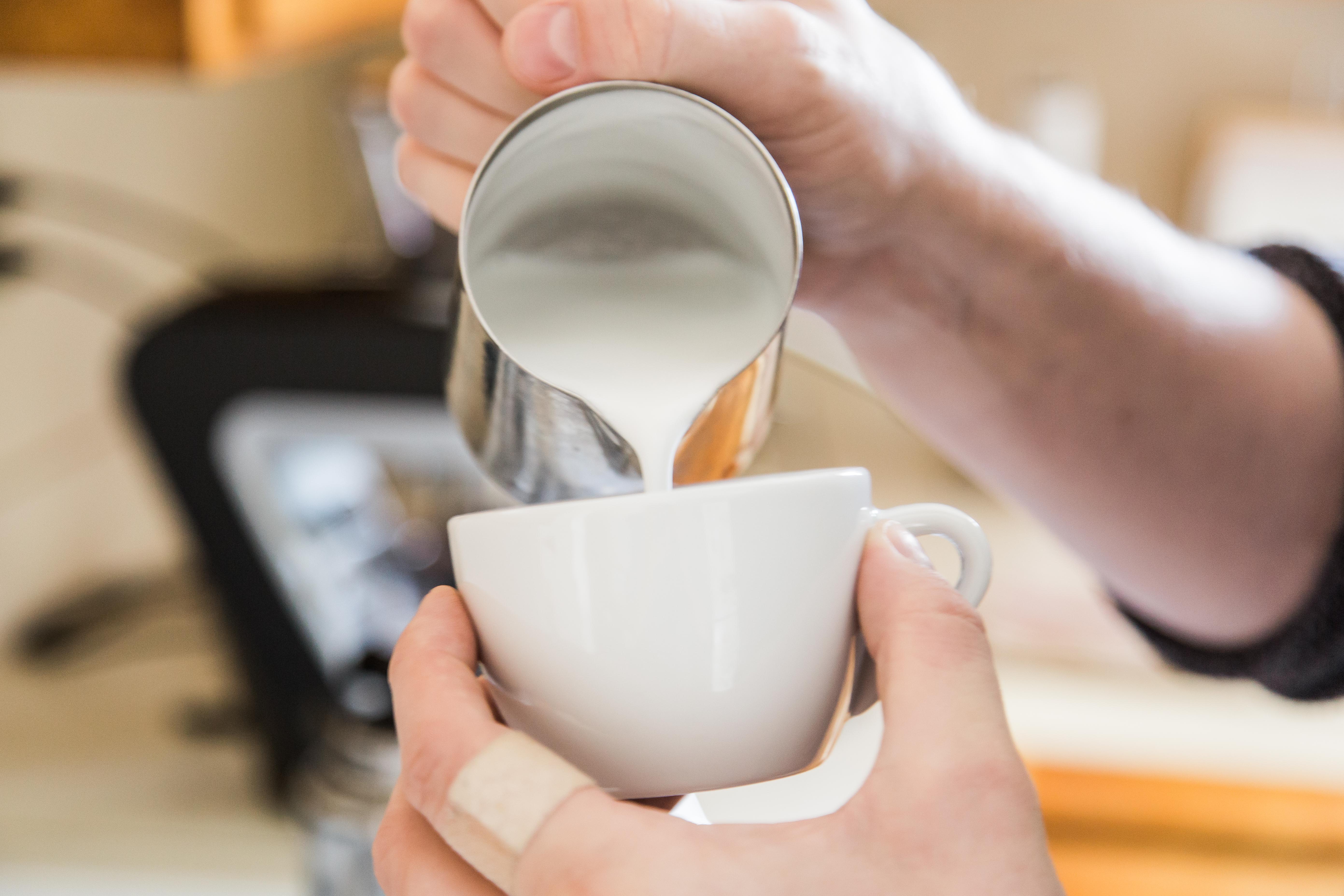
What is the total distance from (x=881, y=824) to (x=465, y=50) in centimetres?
32

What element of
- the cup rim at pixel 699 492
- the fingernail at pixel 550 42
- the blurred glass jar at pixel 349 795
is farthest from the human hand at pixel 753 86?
the blurred glass jar at pixel 349 795

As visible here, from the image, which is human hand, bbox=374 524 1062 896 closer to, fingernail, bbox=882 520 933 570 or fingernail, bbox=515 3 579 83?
fingernail, bbox=882 520 933 570

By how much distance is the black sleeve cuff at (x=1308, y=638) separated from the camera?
21.3 inches

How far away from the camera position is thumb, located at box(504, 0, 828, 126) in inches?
13.0

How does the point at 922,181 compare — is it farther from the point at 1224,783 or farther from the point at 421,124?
the point at 1224,783

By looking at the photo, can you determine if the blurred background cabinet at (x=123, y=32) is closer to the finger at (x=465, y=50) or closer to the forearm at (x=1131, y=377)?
the finger at (x=465, y=50)

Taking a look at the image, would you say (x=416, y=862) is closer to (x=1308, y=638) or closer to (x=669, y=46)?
(x=669, y=46)

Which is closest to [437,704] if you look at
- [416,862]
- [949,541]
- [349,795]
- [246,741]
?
[416,862]

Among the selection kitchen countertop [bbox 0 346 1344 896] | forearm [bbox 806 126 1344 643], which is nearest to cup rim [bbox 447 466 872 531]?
forearm [bbox 806 126 1344 643]

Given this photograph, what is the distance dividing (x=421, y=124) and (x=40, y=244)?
840 mm

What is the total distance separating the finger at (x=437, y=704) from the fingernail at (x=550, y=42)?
17 centimetres

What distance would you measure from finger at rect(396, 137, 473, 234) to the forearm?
7.7 inches

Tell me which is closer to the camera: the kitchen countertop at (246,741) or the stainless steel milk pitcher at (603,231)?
the stainless steel milk pitcher at (603,231)

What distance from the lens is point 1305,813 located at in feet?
3.46
